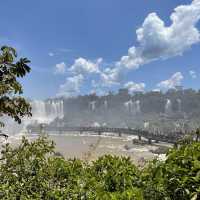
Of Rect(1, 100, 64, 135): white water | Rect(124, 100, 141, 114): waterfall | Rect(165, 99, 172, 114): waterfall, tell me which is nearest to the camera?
Rect(1, 100, 64, 135): white water

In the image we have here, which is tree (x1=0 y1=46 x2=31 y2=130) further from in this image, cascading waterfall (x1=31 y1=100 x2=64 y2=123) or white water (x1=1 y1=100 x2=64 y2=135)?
cascading waterfall (x1=31 y1=100 x2=64 y2=123)

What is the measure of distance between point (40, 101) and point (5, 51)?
176 m

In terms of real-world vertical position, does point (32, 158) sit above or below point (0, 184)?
above

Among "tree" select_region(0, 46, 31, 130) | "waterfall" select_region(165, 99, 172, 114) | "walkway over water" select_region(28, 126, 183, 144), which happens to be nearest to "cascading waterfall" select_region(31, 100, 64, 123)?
"walkway over water" select_region(28, 126, 183, 144)

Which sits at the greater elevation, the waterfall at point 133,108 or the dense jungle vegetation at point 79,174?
the waterfall at point 133,108

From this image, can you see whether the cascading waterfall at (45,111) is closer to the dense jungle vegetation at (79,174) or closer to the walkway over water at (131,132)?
the walkway over water at (131,132)

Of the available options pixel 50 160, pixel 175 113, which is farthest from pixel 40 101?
pixel 50 160

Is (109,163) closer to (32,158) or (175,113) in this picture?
(32,158)

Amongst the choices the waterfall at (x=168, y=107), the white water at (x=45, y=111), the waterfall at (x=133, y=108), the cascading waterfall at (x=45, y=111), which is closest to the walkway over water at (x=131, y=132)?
the white water at (x=45, y=111)

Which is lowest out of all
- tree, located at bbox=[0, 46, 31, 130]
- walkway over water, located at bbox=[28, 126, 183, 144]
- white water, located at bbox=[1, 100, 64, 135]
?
walkway over water, located at bbox=[28, 126, 183, 144]

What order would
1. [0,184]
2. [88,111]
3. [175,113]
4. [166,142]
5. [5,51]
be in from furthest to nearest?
[88,111]
[175,113]
[166,142]
[0,184]
[5,51]

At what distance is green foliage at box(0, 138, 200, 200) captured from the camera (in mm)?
6930

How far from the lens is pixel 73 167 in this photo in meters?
13.3

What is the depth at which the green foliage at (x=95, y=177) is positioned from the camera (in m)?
6.93
